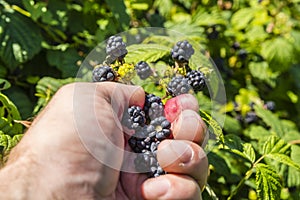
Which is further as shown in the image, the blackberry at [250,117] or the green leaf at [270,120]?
the blackberry at [250,117]

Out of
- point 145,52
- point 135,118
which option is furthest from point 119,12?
point 135,118

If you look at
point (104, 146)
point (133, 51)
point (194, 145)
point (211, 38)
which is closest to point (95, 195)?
point (104, 146)

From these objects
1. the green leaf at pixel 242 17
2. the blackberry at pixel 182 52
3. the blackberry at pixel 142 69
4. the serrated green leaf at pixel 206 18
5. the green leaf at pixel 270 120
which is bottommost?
the green leaf at pixel 270 120

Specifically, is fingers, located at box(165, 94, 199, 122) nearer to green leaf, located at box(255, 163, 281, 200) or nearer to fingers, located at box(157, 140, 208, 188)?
fingers, located at box(157, 140, 208, 188)

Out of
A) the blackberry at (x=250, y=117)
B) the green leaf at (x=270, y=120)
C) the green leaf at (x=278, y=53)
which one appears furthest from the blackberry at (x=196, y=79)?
the green leaf at (x=278, y=53)

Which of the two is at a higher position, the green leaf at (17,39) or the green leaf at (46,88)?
the green leaf at (17,39)

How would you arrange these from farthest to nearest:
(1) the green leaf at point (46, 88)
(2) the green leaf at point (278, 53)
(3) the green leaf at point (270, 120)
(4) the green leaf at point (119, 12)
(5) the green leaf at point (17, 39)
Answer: (2) the green leaf at point (278, 53) < (3) the green leaf at point (270, 120) < (4) the green leaf at point (119, 12) < (5) the green leaf at point (17, 39) < (1) the green leaf at point (46, 88)

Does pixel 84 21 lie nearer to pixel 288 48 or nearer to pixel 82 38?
pixel 82 38

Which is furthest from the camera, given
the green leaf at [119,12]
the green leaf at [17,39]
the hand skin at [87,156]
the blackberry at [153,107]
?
the green leaf at [119,12]

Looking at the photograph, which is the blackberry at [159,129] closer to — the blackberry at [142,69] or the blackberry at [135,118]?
the blackberry at [135,118]
